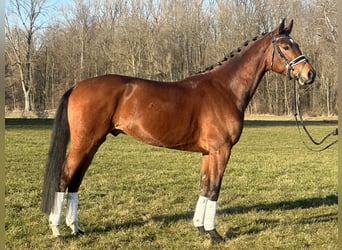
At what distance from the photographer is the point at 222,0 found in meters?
30.5

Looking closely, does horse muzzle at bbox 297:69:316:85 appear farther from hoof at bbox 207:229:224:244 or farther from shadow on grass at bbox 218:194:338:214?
shadow on grass at bbox 218:194:338:214

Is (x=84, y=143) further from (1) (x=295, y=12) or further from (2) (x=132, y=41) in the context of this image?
(2) (x=132, y=41)

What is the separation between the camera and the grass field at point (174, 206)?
471 cm

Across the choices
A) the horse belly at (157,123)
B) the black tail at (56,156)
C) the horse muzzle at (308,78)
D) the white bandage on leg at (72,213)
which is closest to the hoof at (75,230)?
the white bandage on leg at (72,213)

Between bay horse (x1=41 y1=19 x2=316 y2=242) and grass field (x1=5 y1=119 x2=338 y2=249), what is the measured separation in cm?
42

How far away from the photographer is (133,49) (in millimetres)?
30969

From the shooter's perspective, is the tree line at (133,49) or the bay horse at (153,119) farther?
the tree line at (133,49)

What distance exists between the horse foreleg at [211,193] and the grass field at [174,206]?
16cm

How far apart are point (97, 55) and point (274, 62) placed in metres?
27.2

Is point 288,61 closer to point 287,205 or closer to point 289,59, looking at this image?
point 289,59

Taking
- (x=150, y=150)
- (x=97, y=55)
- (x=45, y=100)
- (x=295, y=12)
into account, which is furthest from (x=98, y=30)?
(x=150, y=150)

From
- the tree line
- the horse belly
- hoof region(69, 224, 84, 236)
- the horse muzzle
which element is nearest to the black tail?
hoof region(69, 224, 84, 236)

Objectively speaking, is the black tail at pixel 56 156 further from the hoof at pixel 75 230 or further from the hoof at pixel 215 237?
the hoof at pixel 215 237

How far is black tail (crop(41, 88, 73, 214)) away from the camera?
4570 millimetres
